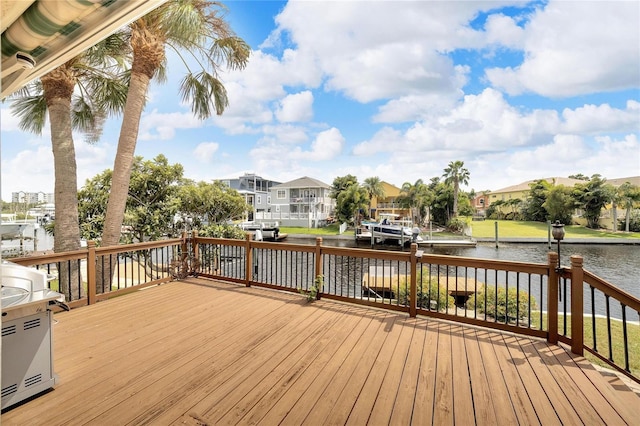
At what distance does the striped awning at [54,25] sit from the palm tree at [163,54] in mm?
4059

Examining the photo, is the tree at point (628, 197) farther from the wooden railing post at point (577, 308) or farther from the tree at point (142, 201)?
the tree at point (142, 201)

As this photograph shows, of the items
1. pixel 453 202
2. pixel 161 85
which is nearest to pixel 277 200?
pixel 453 202

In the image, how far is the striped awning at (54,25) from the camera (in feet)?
4.20

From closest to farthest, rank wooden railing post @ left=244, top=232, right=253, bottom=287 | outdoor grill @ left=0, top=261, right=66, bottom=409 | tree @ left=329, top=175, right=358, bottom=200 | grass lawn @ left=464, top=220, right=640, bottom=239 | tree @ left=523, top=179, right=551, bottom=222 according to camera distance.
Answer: outdoor grill @ left=0, top=261, right=66, bottom=409 < wooden railing post @ left=244, top=232, right=253, bottom=287 < grass lawn @ left=464, top=220, right=640, bottom=239 < tree @ left=523, top=179, right=551, bottom=222 < tree @ left=329, top=175, right=358, bottom=200

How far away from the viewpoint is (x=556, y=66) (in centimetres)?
789

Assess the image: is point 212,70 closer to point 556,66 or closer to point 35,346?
point 35,346

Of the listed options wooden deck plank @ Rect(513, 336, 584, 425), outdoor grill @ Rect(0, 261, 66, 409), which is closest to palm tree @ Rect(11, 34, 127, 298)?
outdoor grill @ Rect(0, 261, 66, 409)

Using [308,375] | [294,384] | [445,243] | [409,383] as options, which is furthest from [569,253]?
[294,384]

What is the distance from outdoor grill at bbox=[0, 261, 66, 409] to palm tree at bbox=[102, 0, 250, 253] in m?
4.07

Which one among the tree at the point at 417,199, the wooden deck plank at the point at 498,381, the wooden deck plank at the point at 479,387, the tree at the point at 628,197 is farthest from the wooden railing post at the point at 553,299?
Result: the tree at the point at 417,199

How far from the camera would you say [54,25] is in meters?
1.41

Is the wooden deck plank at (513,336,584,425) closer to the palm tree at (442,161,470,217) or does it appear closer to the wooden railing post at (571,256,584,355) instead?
the wooden railing post at (571,256,584,355)

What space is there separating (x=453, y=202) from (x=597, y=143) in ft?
55.5

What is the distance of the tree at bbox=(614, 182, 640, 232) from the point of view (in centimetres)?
2369
